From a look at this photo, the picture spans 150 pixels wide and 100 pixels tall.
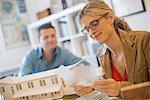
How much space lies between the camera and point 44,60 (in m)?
2.97

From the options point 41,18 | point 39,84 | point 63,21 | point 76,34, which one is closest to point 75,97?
point 39,84

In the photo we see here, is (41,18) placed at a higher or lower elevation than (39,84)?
higher

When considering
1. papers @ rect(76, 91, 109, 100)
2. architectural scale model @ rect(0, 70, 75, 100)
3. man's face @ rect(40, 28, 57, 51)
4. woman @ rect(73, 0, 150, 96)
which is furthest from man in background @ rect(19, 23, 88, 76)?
papers @ rect(76, 91, 109, 100)

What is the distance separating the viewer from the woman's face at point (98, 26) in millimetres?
1515

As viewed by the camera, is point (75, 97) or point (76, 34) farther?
point (76, 34)

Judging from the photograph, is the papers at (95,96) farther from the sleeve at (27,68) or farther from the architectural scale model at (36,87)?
the sleeve at (27,68)

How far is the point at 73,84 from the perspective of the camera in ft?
5.08

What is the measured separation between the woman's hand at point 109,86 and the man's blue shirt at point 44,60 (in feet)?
5.02

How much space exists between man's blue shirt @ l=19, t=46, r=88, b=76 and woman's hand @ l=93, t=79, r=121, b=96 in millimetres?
1529

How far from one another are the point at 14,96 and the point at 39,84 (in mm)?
188

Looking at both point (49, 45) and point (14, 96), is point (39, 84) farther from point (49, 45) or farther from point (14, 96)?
point (49, 45)

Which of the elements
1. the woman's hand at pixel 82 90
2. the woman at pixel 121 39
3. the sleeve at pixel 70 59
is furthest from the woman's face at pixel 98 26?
the sleeve at pixel 70 59

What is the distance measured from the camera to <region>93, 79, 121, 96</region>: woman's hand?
4.10ft

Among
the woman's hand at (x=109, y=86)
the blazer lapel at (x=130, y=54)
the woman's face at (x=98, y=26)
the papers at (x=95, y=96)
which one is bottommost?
the papers at (x=95, y=96)
